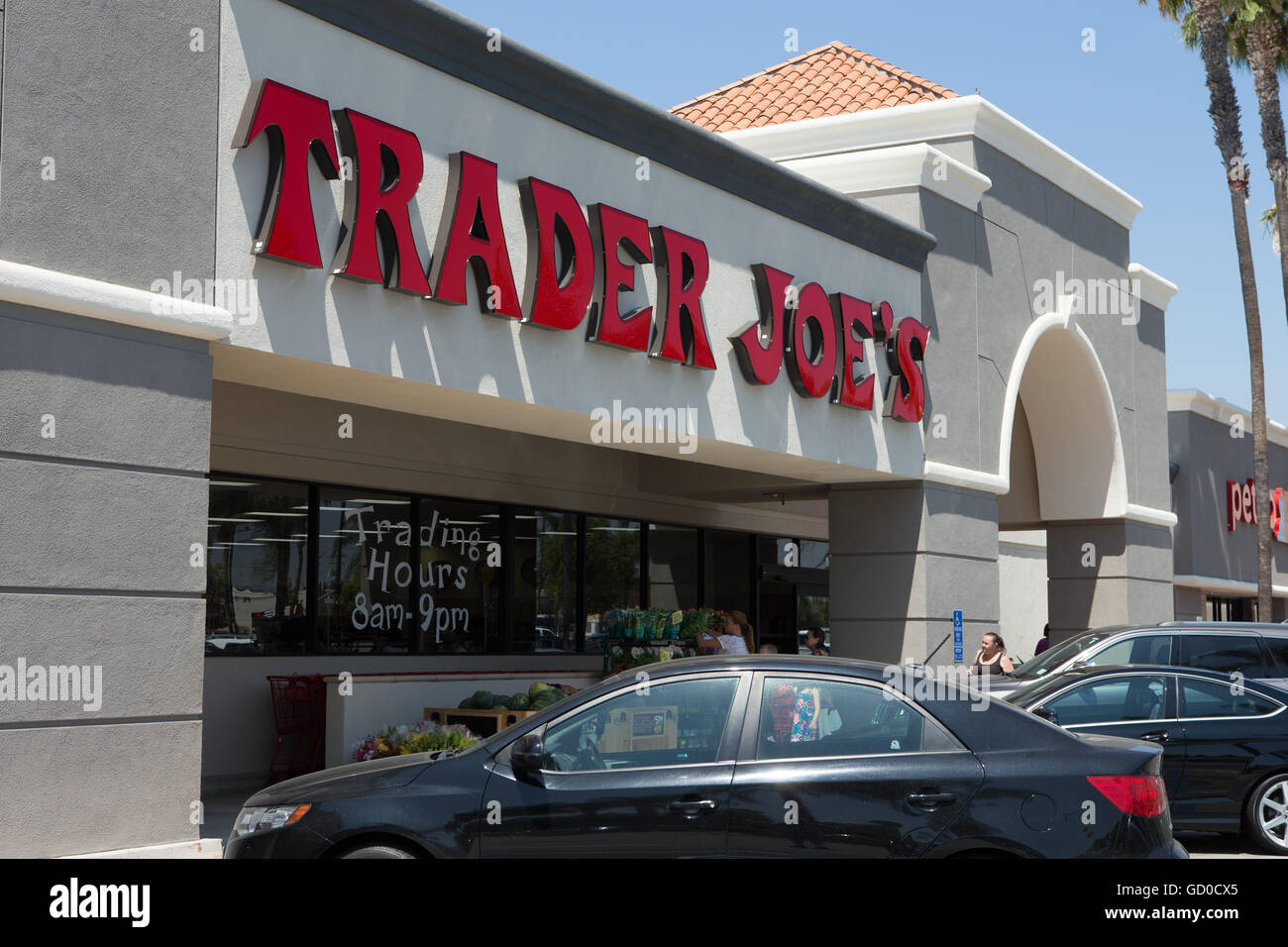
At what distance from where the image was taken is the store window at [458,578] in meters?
16.7

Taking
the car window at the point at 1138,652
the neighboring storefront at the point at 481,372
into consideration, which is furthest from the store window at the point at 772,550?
the car window at the point at 1138,652

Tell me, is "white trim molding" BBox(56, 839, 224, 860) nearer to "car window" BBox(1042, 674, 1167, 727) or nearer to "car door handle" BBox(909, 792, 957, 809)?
"car door handle" BBox(909, 792, 957, 809)

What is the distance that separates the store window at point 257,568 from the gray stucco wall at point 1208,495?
21.4 m

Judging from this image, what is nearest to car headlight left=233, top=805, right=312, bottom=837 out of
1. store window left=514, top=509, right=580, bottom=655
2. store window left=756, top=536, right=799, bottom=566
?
store window left=514, top=509, right=580, bottom=655

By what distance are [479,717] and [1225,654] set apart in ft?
24.4

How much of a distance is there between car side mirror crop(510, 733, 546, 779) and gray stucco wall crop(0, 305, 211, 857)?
9.65 ft

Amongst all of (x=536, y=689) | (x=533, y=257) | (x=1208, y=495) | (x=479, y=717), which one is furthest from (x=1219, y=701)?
(x=1208, y=495)

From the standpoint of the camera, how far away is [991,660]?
55.2 ft

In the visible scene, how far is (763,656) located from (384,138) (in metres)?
5.19

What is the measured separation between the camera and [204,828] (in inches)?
442

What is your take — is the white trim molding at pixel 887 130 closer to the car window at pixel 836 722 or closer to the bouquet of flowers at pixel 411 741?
the bouquet of flowers at pixel 411 741

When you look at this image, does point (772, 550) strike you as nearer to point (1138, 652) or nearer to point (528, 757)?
point (1138, 652)

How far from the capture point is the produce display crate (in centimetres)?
1286
